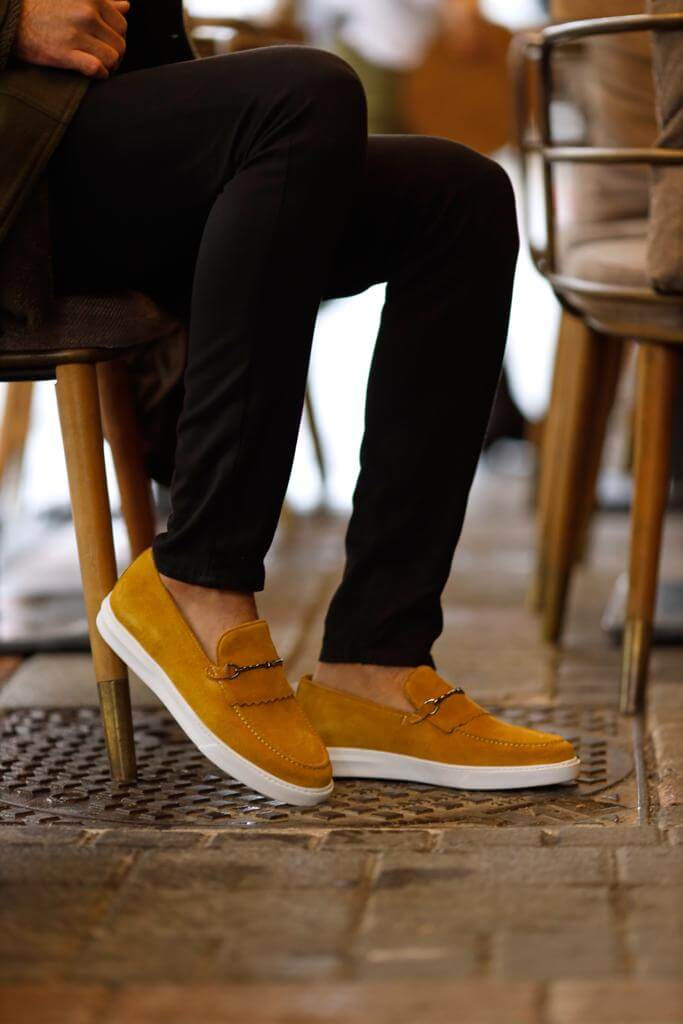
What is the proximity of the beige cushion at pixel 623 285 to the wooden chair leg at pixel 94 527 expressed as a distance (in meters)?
0.64

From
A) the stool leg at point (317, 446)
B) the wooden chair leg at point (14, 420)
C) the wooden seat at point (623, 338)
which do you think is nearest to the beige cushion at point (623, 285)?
the wooden seat at point (623, 338)

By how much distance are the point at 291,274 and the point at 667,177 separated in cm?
51

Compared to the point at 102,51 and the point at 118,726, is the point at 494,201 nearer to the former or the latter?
the point at 102,51

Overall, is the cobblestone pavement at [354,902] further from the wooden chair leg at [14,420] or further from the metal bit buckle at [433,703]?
the wooden chair leg at [14,420]

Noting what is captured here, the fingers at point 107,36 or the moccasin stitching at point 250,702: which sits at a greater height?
the fingers at point 107,36

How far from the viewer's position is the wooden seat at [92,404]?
1.35 m

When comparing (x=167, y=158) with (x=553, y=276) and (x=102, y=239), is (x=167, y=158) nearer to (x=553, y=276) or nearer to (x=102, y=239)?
(x=102, y=239)

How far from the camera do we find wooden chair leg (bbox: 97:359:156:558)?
1569 mm

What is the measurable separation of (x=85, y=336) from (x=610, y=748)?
69 centimetres

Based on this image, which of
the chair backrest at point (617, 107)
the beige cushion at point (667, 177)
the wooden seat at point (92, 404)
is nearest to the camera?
the wooden seat at point (92, 404)

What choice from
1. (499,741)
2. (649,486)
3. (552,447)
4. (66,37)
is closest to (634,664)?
Answer: (649,486)

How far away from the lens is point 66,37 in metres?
1.24

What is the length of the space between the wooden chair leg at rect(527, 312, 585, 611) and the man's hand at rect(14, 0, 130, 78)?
103 centimetres

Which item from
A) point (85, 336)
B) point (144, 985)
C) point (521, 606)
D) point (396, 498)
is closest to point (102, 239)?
point (85, 336)
